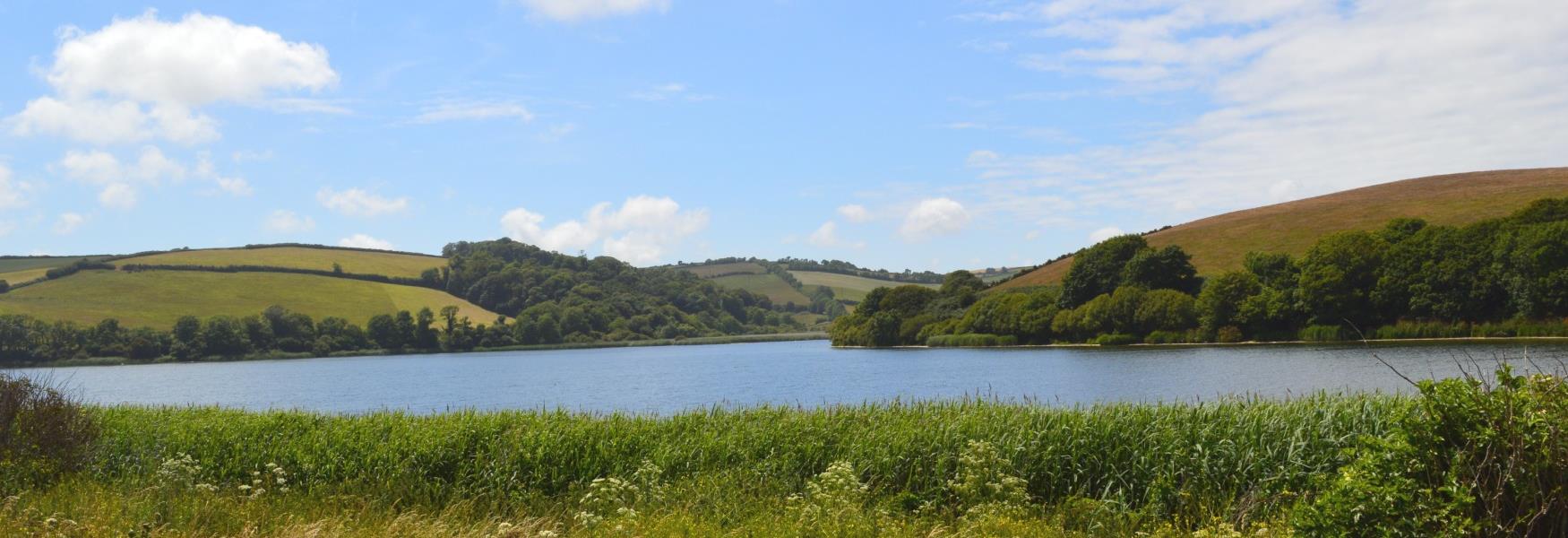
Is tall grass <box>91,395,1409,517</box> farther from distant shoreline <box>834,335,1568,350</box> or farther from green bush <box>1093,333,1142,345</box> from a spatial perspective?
green bush <box>1093,333,1142,345</box>

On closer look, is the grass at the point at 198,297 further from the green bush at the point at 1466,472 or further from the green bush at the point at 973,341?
the green bush at the point at 1466,472

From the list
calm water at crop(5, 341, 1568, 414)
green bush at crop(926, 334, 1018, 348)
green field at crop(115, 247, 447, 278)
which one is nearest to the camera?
calm water at crop(5, 341, 1568, 414)

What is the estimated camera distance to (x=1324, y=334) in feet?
251

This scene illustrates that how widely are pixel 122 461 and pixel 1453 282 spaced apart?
79539 mm

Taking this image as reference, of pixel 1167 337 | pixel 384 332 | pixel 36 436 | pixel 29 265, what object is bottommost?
pixel 36 436

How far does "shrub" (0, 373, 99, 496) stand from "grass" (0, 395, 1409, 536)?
0.44 meters

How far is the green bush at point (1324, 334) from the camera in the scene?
7512cm

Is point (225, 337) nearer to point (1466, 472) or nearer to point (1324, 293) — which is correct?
point (1324, 293)

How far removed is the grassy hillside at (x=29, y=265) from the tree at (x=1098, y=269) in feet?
426

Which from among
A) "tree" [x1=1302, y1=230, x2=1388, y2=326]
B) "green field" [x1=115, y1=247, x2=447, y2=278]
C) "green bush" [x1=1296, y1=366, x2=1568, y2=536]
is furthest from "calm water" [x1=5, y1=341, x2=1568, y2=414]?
"green field" [x1=115, y1=247, x2=447, y2=278]

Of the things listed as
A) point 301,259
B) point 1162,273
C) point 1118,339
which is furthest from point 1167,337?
point 301,259

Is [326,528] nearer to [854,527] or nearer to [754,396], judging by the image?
[854,527]

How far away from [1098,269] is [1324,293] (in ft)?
86.4

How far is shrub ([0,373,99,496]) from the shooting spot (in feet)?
49.3
